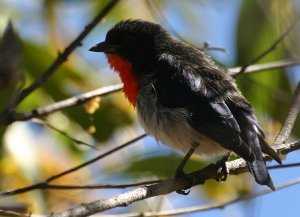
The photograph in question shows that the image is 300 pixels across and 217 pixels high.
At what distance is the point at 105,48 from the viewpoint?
16.3 ft

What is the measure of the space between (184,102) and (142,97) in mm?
335

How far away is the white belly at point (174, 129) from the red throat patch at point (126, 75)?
0.68 feet

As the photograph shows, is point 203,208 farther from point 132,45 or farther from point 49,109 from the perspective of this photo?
point 132,45

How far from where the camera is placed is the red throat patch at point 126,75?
4.64 meters

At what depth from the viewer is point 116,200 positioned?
308 centimetres

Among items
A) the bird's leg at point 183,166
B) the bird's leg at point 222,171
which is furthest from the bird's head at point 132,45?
the bird's leg at point 222,171

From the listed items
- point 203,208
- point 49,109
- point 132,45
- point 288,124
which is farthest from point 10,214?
point 132,45

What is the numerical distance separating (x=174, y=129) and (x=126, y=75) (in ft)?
2.20

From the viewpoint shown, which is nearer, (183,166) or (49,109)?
(183,166)

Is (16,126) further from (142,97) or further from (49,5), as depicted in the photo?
(142,97)

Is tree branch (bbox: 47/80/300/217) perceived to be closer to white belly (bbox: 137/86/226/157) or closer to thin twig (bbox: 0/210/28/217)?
white belly (bbox: 137/86/226/157)

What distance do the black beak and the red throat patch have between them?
0.04m

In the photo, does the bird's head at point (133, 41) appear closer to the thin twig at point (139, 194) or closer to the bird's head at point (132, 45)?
the bird's head at point (132, 45)

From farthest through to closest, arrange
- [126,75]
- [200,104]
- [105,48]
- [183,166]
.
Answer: [105,48] < [126,75] < [200,104] < [183,166]
